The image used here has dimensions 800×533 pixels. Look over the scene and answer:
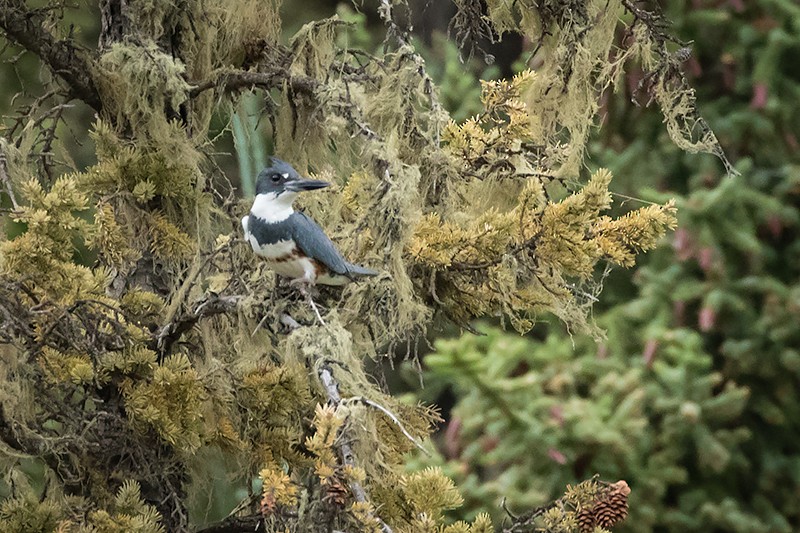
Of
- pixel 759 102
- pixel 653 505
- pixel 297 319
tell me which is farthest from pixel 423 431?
pixel 759 102

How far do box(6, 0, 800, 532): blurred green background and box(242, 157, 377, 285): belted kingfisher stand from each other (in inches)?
81.0

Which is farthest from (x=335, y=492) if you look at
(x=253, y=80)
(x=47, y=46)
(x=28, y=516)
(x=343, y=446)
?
(x=47, y=46)

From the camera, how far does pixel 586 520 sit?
8.54ft

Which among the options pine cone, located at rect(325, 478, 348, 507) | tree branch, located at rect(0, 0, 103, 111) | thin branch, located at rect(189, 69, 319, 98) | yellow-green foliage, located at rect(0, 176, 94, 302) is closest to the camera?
pine cone, located at rect(325, 478, 348, 507)

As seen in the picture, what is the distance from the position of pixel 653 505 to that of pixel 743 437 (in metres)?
0.52

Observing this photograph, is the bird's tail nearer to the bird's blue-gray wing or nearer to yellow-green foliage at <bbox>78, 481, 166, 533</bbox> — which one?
the bird's blue-gray wing

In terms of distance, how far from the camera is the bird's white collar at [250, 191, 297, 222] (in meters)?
3.17

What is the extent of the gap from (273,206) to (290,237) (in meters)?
0.17

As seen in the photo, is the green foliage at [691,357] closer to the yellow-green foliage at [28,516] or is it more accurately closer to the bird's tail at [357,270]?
the bird's tail at [357,270]

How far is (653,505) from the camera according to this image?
18.5 ft

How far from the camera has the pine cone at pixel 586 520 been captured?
2584 mm

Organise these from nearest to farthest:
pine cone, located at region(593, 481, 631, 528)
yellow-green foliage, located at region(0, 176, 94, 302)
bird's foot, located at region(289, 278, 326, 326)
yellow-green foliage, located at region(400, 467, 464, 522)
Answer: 1. yellow-green foliage, located at region(400, 467, 464, 522)
2. pine cone, located at region(593, 481, 631, 528)
3. yellow-green foliage, located at region(0, 176, 94, 302)
4. bird's foot, located at region(289, 278, 326, 326)

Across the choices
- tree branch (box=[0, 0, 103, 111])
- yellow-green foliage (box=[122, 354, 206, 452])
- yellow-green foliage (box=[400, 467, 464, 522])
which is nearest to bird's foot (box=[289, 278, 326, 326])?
yellow-green foliage (box=[122, 354, 206, 452])

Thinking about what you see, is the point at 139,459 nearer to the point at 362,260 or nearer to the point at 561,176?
the point at 362,260
